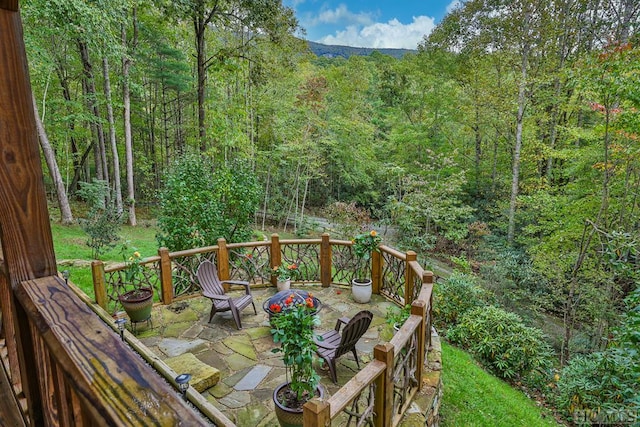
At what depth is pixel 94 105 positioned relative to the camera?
12.2 meters

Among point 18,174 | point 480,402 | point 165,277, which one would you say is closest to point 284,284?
point 165,277

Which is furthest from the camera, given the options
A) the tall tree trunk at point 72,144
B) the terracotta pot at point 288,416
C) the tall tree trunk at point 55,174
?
the tall tree trunk at point 72,144

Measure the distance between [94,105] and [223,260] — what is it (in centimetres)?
972

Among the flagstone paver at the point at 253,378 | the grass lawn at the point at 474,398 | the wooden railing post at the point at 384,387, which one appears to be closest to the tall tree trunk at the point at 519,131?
the grass lawn at the point at 474,398

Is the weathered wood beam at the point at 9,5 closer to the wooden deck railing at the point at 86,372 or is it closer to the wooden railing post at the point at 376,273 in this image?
the wooden deck railing at the point at 86,372

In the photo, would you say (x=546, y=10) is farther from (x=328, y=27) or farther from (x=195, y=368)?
(x=195, y=368)

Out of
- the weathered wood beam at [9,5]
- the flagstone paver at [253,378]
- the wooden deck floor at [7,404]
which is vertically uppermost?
the weathered wood beam at [9,5]

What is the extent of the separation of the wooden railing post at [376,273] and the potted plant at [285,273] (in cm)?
140

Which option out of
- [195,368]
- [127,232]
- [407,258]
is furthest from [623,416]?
[127,232]

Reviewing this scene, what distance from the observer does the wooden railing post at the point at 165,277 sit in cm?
565

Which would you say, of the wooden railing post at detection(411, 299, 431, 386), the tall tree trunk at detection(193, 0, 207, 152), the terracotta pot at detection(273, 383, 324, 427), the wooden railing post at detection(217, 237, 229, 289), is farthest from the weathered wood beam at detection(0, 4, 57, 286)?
the tall tree trunk at detection(193, 0, 207, 152)

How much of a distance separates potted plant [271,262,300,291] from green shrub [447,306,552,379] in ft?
11.7

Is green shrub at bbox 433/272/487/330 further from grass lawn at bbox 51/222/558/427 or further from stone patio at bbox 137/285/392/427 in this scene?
stone patio at bbox 137/285/392/427

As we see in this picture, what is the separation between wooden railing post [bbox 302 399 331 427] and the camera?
6.73 feet
